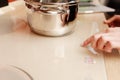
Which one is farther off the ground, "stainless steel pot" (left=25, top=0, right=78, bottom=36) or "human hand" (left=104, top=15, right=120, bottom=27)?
"stainless steel pot" (left=25, top=0, right=78, bottom=36)

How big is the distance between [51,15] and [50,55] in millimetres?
141

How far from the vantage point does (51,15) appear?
0.73m

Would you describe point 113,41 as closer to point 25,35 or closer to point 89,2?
point 25,35

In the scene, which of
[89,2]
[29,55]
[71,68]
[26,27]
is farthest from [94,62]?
[89,2]

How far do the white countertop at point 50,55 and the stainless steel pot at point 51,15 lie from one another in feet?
0.10

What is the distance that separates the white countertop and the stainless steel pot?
1.2 inches

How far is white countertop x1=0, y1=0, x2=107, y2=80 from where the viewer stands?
0.58 metres

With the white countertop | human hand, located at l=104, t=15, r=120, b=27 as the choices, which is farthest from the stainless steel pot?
human hand, located at l=104, t=15, r=120, b=27

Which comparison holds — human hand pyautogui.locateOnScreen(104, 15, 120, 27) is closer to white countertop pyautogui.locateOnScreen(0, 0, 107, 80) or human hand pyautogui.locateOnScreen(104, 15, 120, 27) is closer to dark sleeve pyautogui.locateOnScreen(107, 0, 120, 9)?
white countertop pyautogui.locateOnScreen(0, 0, 107, 80)

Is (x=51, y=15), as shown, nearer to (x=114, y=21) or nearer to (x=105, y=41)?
(x=105, y=41)

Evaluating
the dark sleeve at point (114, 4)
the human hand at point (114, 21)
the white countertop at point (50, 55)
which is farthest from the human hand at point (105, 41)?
the dark sleeve at point (114, 4)

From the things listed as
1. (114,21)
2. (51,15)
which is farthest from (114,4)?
(51,15)

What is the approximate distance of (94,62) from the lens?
638mm

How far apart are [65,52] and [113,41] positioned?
0.47ft
